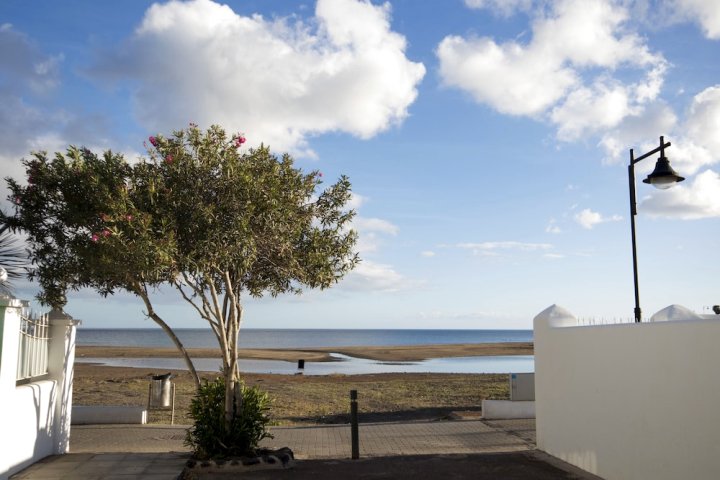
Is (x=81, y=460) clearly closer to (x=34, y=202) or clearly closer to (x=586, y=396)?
(x=34, y=202)

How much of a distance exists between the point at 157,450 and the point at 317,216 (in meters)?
4.92

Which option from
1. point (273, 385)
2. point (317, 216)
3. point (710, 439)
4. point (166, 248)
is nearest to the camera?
point (710, 439)

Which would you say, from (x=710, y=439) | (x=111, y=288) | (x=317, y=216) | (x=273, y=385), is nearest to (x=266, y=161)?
(x=317, y=216)

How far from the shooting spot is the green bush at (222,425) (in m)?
10.1

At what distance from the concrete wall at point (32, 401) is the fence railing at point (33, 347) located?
0.16 meters

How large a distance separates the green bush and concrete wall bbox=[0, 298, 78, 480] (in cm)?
215

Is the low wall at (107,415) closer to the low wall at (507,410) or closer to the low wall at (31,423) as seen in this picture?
the low wall at (31,423)

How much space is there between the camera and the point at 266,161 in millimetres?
10039

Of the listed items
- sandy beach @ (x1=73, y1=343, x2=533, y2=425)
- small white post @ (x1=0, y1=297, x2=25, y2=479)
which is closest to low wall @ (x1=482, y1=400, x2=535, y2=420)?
sandy beach @ (x1=73, y1=343, x2=533, y2=425)

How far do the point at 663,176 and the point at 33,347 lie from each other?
969 cm

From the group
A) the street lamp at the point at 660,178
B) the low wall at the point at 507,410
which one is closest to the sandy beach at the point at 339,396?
the low wall at the point at 507,410

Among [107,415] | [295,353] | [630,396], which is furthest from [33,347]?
[295,353]

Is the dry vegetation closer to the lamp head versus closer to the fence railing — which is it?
the fence railing

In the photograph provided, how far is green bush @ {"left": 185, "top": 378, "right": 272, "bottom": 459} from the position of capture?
1009 cm
